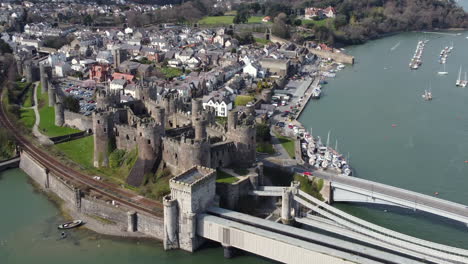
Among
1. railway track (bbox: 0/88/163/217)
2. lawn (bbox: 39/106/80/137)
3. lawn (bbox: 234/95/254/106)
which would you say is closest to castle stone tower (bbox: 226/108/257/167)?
railway track (bbox: 0/88/163/217)

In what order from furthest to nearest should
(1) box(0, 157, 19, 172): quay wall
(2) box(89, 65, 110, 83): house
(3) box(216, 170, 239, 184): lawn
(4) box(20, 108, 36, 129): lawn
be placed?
(2) box(89, 65, 110, 83): house → (4) box(20, 108, 36, 129): lawn → (1) box(0, 157, 19, 172): quay wall → (3) box(216, 170, 239, 184): lawn

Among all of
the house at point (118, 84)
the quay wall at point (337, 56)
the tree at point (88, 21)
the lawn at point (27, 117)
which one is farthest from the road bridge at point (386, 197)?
the tree at point (88, 21)

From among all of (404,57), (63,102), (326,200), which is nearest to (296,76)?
(404,57)

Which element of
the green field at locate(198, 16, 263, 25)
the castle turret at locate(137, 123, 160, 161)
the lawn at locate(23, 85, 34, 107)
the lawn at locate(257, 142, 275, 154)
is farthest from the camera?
the green field at locate(198, 16, 263, 25)

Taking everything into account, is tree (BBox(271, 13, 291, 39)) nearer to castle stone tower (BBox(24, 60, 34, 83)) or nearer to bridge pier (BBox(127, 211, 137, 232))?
castle stone tower (BBox(24, 60, 34, 83))

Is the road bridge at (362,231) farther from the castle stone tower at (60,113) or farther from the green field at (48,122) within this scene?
the castle stone tower at (60,113)

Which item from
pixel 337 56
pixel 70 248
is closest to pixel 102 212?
pixel 70 248
